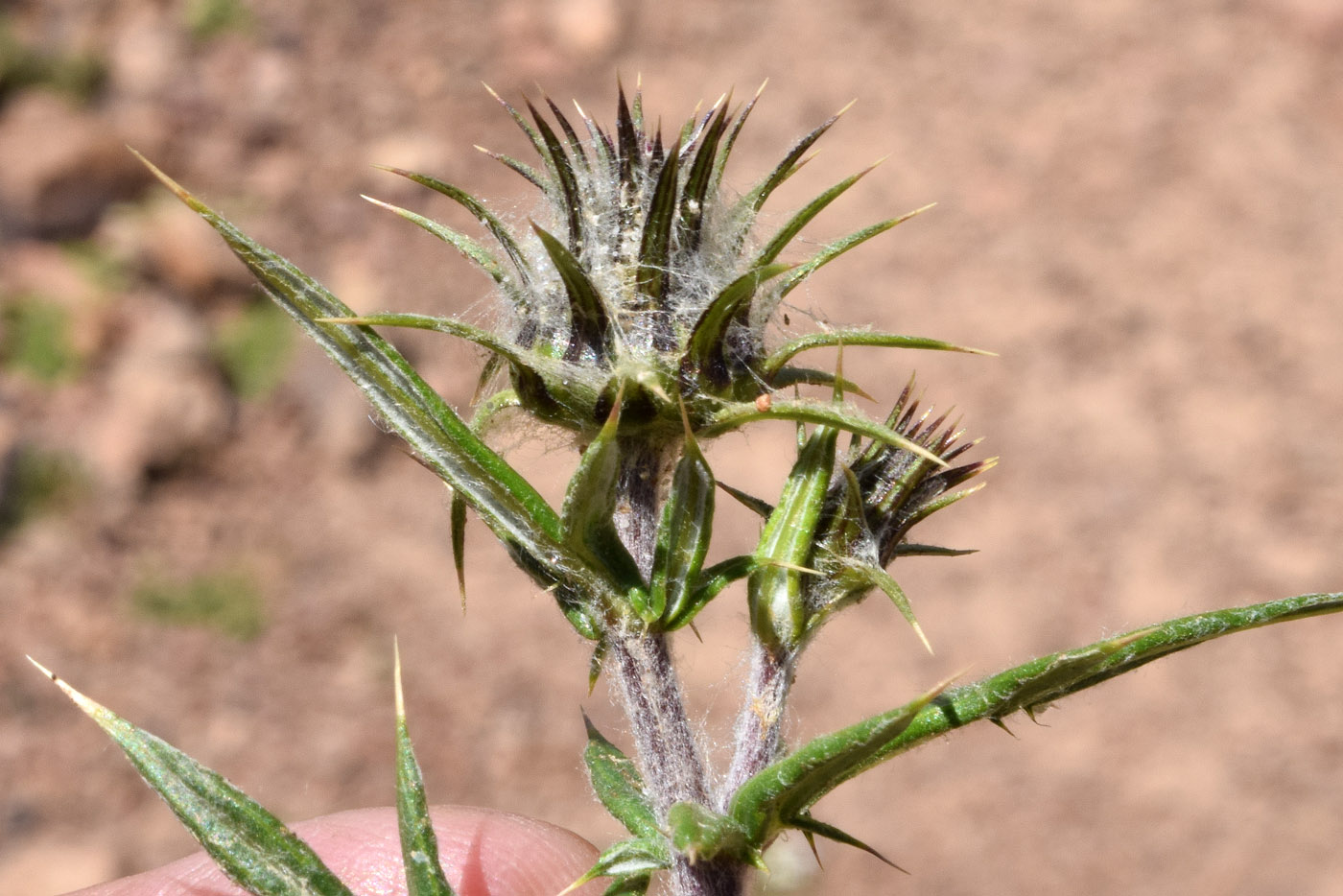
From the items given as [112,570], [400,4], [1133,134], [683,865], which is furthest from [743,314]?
[400,4]

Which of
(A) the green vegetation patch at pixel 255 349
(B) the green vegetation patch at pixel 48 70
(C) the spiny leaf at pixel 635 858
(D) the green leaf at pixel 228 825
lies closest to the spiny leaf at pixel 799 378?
(C) the spiny leaf at pixel 635 858

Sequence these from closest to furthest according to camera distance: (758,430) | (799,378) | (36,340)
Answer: (799,378) < (758,430) < (36,340)

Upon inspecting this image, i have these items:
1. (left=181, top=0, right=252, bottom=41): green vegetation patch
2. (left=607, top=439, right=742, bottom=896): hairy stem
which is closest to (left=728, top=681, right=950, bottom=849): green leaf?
(left=607, top=439, right=742, bottom=896): hairy stem

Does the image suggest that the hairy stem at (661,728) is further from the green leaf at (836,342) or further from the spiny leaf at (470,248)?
the spiny leaf at (470,248)

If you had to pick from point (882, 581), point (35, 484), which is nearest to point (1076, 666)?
point (882, 581)

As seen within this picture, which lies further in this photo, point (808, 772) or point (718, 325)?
point (718, 325)

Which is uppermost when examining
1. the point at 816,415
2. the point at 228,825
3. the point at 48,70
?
the point at 48,70

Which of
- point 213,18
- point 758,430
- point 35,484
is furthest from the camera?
point 213,18

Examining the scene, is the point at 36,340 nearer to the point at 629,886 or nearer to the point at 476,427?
the point at 476,427
